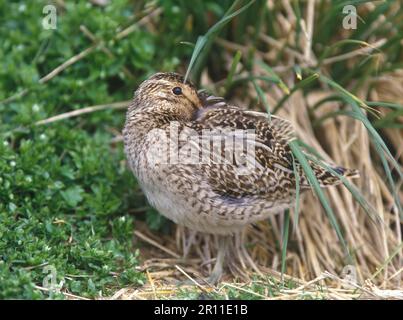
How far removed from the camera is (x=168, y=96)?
4188 millimetres

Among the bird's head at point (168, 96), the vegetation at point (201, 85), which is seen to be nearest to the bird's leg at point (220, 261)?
the vegetation at point (201, 85)

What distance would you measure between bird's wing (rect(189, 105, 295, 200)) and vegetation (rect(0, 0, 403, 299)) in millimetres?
150

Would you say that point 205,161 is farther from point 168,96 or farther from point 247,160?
point 168,96

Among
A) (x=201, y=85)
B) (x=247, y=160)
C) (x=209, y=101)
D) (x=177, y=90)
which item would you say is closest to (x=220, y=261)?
(x=247, y=160)

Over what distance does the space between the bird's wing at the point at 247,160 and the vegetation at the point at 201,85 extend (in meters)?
0.15

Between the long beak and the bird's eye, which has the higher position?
the bird's eye

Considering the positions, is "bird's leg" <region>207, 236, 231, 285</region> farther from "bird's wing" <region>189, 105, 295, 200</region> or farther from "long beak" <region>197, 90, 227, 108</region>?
"long beak" <region>197, 90, 227, 108</region>

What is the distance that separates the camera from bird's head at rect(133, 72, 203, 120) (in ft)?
13.7

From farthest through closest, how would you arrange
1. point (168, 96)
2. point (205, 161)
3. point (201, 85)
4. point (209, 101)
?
point (201, 85), point (209, 101), point (168, 96), point (205, 161)

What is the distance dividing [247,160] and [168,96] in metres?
0.63

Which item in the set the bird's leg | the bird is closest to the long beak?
the bird

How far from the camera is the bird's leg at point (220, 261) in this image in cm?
433

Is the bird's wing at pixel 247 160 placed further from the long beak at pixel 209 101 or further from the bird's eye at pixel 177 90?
the bird's eye at pixel 177 90
